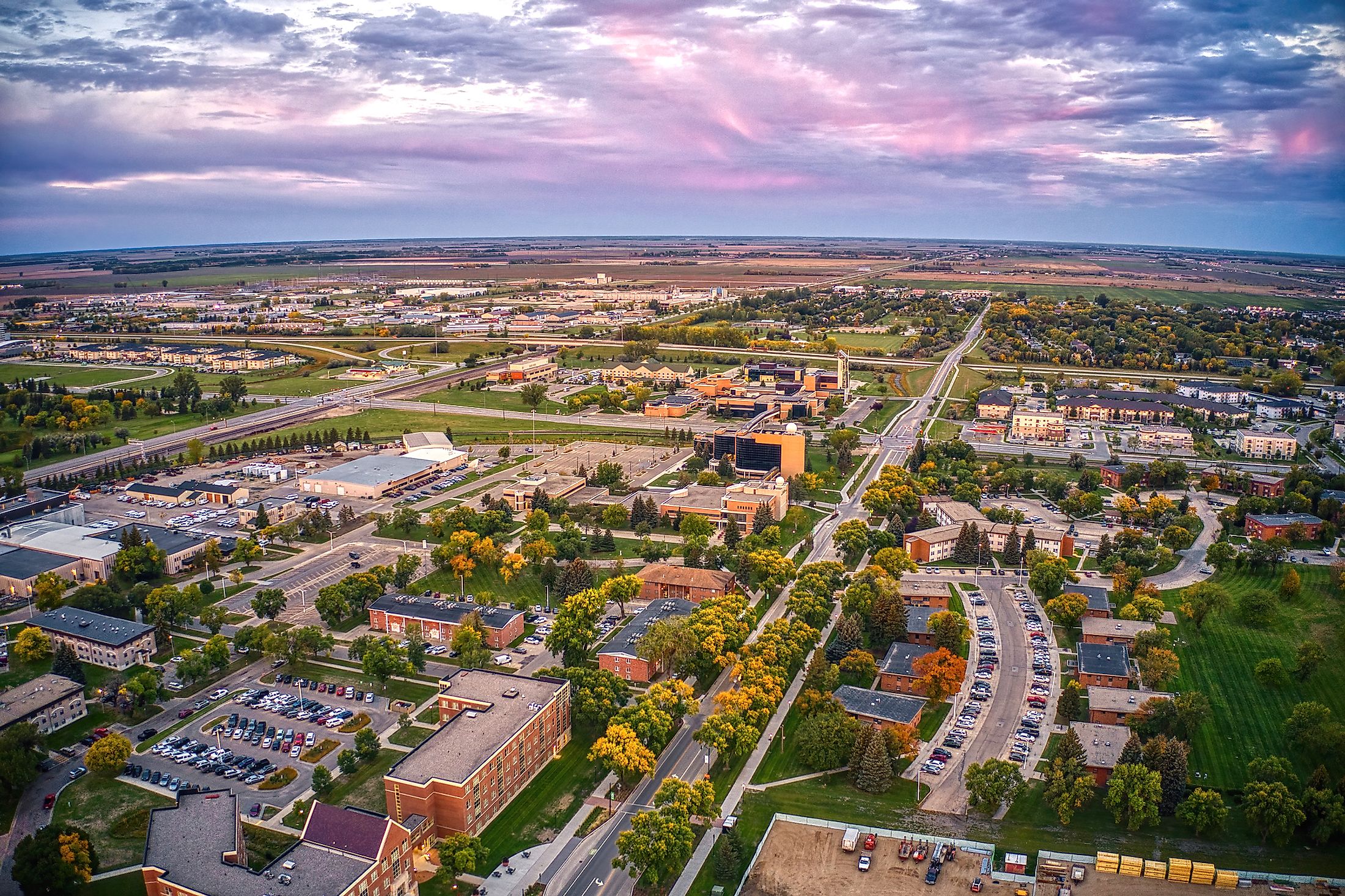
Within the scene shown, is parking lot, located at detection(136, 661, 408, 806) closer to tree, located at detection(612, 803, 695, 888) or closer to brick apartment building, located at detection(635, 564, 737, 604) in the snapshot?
tree, located at detection(612, 803, 695, 888)

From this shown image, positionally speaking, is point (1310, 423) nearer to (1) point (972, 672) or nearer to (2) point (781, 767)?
(1) point (972, 672)

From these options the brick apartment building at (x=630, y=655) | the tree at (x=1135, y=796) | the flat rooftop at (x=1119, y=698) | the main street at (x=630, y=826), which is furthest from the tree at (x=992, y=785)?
the brick apartment building at (x=630, y=655)

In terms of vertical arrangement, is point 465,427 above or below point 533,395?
below

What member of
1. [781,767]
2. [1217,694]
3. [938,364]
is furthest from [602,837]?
[938,364]

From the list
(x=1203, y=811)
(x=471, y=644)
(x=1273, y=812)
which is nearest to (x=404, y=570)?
(x=471, y=644)

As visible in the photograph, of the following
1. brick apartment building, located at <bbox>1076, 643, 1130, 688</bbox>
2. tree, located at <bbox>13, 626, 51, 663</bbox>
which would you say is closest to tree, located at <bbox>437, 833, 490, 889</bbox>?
tree, located at <bbox>13, 626, 51, 663</bbox>

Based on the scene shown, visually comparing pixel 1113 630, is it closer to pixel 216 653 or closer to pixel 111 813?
pixel 216 653
